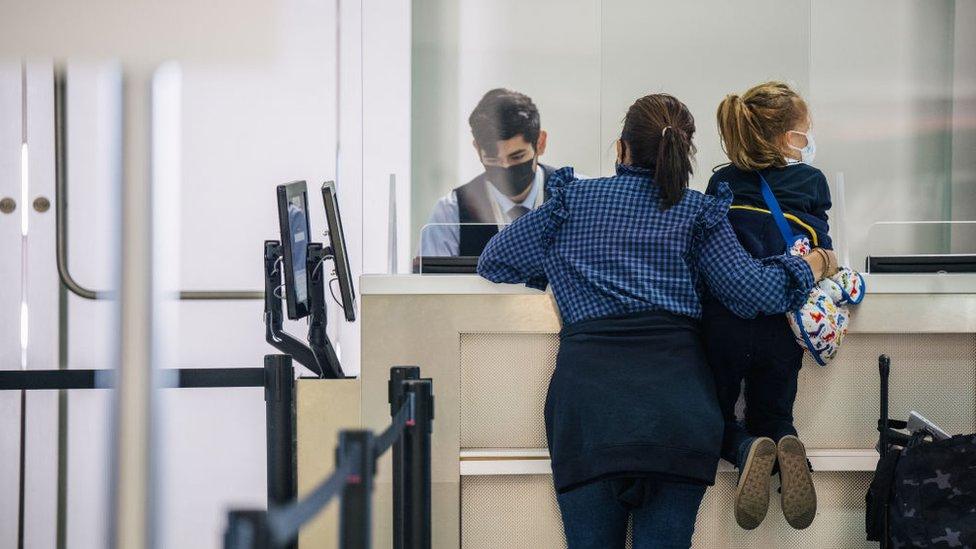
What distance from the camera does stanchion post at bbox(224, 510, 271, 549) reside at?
87cm

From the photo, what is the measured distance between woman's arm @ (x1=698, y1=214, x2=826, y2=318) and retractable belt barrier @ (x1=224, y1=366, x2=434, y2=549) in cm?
65

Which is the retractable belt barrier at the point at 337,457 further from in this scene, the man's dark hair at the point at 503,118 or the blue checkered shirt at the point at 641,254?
the man's dark hair at the point at 503,118

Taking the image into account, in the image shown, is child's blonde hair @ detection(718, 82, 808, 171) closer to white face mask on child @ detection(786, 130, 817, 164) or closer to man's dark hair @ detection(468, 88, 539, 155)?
white face mask on child @ detection(786, 130, 817, 164)

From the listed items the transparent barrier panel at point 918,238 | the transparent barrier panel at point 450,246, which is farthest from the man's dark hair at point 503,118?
the transparent barrier panel at point 918,238

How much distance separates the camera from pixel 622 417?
2.07 metres

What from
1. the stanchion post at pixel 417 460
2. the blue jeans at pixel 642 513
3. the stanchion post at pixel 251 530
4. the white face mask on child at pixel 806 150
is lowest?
the blue jeans at pixel 642 513

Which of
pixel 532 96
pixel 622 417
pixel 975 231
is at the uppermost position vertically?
pixel 532 96

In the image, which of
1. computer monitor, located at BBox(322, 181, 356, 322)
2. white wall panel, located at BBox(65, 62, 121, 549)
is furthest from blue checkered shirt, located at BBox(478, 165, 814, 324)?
white wall panel, located at BBox(65, 62, 121, 549)

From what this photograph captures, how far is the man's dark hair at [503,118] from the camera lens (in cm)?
376

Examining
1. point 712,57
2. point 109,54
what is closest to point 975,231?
point 712,57

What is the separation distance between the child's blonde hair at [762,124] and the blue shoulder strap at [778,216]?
0.06m

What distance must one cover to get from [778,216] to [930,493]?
2.14 feet

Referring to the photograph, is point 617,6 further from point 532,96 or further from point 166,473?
point 166,473

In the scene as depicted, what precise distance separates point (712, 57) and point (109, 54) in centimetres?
332
